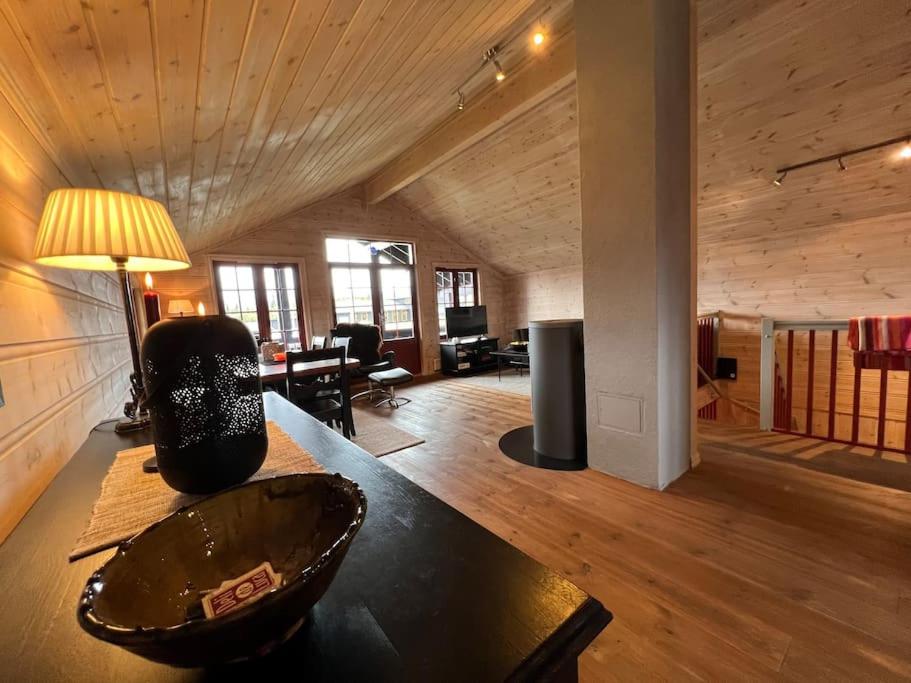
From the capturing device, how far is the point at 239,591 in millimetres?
450

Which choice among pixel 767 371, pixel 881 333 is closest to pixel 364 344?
pixel 767 371

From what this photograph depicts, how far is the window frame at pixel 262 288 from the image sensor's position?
4.52m

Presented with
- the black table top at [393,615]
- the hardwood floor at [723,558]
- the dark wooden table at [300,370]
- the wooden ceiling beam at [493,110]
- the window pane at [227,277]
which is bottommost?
the hardwood floor at [723,558]

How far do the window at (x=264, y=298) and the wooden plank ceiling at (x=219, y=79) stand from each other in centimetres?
173

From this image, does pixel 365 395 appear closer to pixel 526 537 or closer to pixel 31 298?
pixel 526 537

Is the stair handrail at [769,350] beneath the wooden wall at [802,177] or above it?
beneath

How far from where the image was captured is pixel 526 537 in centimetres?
175

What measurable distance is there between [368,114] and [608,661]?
123 inches

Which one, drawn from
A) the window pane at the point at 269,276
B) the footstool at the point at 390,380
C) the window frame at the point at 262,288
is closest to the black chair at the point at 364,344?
the footstool at the point at 390,380

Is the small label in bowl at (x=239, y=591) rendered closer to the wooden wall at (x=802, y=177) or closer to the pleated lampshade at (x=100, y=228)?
the pleated lampshade at (x=100, y=228)

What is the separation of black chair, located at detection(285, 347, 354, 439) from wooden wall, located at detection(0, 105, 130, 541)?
140cm

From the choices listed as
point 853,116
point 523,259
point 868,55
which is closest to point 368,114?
point 868,55

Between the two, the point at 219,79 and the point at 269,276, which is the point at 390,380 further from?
the point at 219,79

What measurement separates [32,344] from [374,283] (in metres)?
5.06
